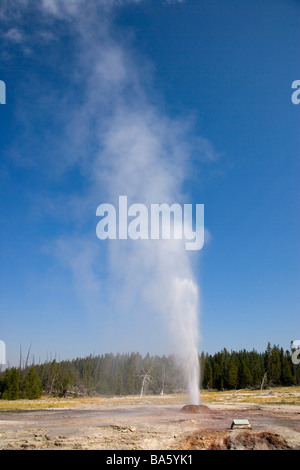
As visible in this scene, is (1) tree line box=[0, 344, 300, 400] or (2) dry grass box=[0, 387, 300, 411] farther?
(1) tree line box=[0, 344, 300, 400]

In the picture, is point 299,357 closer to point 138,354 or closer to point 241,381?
point 241,381

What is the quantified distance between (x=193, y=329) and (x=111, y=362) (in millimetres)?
94575

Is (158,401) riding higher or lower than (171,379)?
higher

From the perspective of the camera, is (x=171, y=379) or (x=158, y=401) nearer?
(x=158, y=401)

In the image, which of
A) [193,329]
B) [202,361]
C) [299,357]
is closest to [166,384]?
[202,361]

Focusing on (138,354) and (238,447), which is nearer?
(238,447)

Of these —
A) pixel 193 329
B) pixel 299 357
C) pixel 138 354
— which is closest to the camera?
pixel 193 329

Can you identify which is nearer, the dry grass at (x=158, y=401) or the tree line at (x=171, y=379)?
the dry grass at (x=158, y=401)

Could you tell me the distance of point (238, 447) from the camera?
1416 centimetres

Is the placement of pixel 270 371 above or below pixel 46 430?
below

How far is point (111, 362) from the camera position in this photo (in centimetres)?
12112
